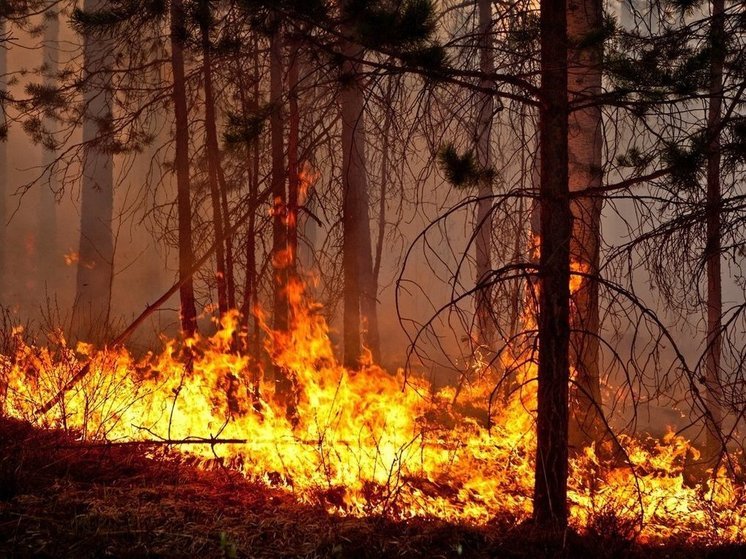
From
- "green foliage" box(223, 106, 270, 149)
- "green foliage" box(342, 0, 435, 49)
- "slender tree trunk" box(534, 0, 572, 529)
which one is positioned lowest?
"slender tree trunk" box(534, 0, 572, 529)

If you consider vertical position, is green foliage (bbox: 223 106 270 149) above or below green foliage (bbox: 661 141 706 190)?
above

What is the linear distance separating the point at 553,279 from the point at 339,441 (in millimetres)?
2616

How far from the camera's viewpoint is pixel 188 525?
385 cm

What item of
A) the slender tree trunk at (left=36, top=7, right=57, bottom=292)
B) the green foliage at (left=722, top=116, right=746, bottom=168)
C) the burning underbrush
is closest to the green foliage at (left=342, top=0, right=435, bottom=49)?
the green foliage at (left=722, top=116, right=746, bottom=168)

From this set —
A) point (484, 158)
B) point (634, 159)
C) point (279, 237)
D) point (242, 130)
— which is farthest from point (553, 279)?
point (484, 158)

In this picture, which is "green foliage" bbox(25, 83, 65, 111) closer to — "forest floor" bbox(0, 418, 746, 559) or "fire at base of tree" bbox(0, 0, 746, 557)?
"fire at base of tree" bbox(0, 0, 746, 557)

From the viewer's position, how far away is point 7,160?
2419cm

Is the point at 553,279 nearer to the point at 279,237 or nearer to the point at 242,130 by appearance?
the point at 242,130

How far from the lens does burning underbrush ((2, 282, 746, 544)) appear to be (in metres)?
5.10

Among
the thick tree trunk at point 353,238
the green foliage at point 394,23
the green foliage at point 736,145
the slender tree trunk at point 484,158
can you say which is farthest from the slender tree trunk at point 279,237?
the green foliage at point 736,145

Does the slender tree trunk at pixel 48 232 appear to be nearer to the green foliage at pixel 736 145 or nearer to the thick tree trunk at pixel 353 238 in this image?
the thick tree trunk at pixel 353 238

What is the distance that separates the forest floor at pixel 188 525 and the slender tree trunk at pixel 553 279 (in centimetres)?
38

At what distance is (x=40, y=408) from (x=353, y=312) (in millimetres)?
4257

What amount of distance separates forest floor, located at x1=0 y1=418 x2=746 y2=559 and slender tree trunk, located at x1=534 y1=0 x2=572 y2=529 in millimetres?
384
